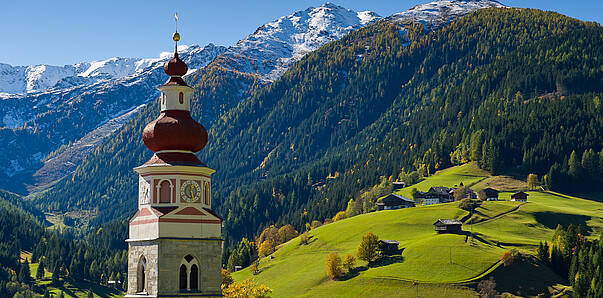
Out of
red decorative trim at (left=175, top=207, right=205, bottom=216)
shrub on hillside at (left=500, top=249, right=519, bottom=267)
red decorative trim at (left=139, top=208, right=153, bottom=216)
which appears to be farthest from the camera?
shrub on hillside at (left=500, top=249, right=519, bottom=267)

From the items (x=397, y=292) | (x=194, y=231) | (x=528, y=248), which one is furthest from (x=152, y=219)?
(x=528, y=248)

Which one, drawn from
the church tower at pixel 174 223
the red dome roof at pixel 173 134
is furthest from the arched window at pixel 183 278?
the red dome roof at pixel 173 134

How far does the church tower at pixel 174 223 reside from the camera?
156ft

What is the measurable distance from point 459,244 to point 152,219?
149 metres

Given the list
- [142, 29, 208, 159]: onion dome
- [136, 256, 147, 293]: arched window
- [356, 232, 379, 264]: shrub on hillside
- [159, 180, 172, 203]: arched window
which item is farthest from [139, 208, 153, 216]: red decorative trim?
[356, 232, 379, 264]: shrub on hillside

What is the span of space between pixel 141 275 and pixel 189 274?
295cm

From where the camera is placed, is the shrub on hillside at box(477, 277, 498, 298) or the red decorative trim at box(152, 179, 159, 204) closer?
the red decorative trim at box(152, 179, 159, 204)

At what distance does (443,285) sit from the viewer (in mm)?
167750

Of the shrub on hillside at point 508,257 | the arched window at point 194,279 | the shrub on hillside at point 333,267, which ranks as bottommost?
the shrub on hillside at point 333,267

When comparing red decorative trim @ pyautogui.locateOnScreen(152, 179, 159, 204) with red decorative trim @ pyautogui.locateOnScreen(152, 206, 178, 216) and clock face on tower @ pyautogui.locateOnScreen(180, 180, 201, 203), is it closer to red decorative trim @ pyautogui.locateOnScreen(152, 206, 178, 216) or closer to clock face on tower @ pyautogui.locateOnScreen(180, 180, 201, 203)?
red decorative trim @ pyautogui.locateOnScreen(152, 206, 178, 216)

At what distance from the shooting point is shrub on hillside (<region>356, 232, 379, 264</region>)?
634ft

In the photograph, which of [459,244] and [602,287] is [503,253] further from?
[602,287]

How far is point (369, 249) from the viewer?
7618 inches

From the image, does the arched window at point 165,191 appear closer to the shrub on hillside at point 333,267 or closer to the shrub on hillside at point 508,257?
the shrub on hillside at point 508,257
